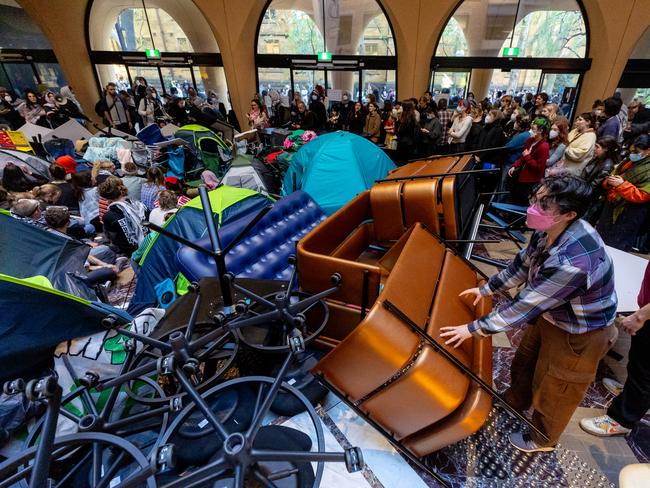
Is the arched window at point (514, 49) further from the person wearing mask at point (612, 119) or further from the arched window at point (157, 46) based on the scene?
the arched window at point (157, 46)

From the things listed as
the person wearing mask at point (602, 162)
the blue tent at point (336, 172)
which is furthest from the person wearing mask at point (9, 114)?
the person wearing mask at point (602, 162)

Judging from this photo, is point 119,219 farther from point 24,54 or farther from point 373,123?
point 24,54

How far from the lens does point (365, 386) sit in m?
1.58

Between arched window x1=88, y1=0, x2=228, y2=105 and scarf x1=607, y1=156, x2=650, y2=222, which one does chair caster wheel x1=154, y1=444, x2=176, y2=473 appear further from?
arched window x1=88, y1=0, x2=228, y2=105

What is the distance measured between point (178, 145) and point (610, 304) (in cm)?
635

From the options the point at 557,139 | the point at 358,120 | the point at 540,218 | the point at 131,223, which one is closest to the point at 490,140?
the point at 557,139

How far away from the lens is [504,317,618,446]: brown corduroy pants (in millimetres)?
1504

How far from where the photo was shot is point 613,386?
220 centimetres

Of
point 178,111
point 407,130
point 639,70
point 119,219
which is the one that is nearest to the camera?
point 119,219

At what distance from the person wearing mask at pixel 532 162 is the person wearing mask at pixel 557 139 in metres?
0.10

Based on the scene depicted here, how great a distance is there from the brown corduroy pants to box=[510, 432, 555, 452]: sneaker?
3cm

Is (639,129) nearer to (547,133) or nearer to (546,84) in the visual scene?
(547,133)

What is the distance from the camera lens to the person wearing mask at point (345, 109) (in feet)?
29.9

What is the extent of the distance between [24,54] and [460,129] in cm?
1411
